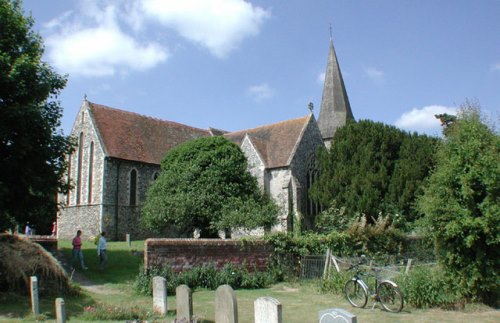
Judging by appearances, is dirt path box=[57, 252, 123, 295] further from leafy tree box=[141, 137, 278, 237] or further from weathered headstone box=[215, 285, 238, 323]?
weathered headstone box=[215, 285, 238, 323]

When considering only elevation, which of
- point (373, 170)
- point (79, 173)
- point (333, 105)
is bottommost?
point (373, 170)

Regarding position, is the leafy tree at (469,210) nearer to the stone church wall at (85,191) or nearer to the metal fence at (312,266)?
the metal fence at (312,266)

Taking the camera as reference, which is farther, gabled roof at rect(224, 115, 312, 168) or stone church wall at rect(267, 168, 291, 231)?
gabled roof at rect(224, 115, 312, 168)

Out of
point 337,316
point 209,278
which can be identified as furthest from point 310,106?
point 337,316

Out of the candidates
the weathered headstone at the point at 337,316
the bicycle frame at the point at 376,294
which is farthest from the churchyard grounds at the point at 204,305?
the weathered headstone at the point at 337,316

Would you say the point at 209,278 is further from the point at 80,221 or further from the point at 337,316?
the point at 80,221

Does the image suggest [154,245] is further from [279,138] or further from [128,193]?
[279,138]

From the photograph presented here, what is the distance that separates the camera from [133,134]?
33.6 meters

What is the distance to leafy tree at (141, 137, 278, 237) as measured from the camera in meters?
22.5

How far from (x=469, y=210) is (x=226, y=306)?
754cm

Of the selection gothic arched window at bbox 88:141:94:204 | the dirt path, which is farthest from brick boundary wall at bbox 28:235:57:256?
gothic arched window at bbox 88:141:94:204

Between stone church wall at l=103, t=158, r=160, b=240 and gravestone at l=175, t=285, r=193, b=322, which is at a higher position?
stone church wall at l=103, t=158, r=160, b=240

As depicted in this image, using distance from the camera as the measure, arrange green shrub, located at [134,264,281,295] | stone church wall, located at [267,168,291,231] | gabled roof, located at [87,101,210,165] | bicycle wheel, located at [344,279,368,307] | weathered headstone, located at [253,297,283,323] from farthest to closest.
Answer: gabled roof, located at [87,101,210,165] < stone church wall, located at [267,168,291,231] < green shrub, located at [134,264,281,295] < bicycle wheel, located at [344,279,368,307] < weathered headstone, located at [253,297,283,323]

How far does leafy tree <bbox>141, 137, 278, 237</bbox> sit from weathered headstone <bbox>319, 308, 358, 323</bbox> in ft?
51.7
